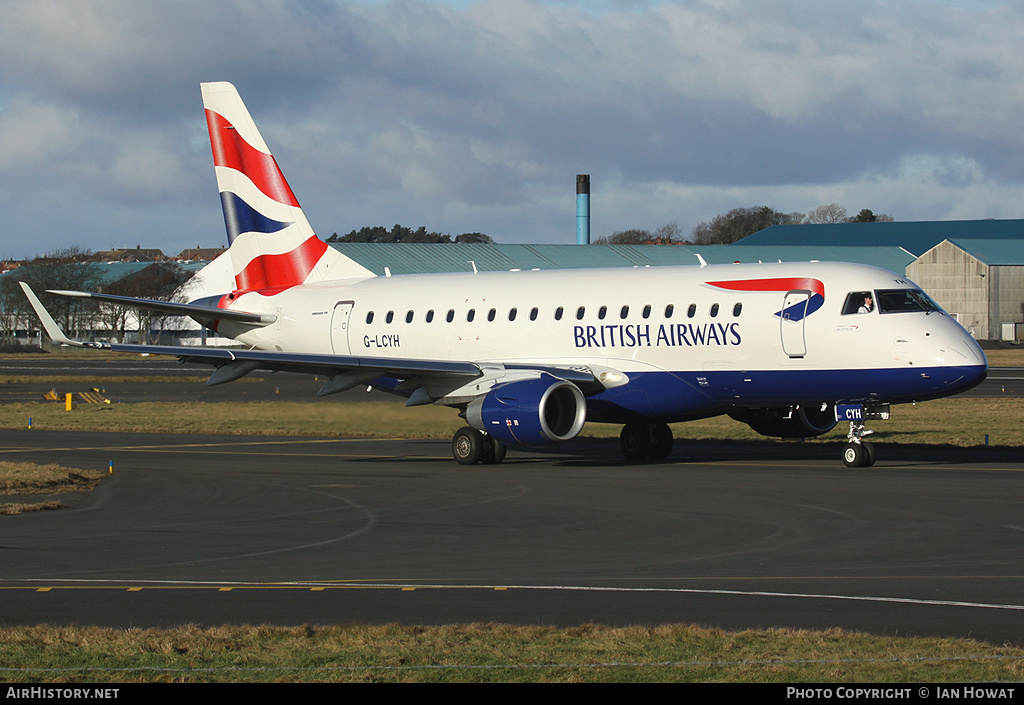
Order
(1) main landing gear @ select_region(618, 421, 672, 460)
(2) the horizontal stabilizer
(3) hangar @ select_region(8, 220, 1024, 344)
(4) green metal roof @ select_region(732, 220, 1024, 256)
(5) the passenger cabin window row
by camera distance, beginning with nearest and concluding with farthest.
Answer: (5) the passenger cabin window row → (2) the horizontal stabilizer → (1) main landing gear @ select_region(618, 421, 672, 460) → (3) hangar @ select_region(8, 220, 1024, 344) → (4) green metal roof @ select_region(732, 220, 1024, 256)

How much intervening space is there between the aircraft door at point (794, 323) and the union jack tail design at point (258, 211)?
13532 mm

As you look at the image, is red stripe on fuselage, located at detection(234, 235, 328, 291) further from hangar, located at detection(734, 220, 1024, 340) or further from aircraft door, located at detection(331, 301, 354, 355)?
hangar, located at detection(734, 220, 1024, 340)

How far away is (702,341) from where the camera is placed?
2791 cm

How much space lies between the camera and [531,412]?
89.0 ft

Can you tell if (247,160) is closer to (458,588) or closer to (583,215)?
(458,588)

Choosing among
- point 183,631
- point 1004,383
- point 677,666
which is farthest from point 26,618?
point 1004,383

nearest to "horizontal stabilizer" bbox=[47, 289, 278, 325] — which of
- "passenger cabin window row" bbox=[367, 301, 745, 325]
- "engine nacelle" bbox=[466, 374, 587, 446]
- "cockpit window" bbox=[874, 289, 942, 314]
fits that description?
"passenger cabin window row" bbox=[367, 301, 745, 325]

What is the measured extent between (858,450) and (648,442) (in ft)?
18.1

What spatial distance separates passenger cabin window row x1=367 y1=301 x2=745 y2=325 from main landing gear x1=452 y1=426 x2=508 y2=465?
10.8ft

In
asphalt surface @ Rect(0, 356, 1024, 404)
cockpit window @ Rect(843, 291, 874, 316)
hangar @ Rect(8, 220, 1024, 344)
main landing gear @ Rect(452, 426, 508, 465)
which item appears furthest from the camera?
hangar @ Rect(8, 220, 1024, 344)

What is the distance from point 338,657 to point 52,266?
416 ft

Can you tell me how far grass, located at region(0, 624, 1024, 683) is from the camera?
9.50 metres

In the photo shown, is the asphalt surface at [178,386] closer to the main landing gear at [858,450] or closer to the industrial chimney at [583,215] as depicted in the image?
the main landing gear at [858,450]

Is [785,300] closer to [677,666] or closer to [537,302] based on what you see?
[537,302]
